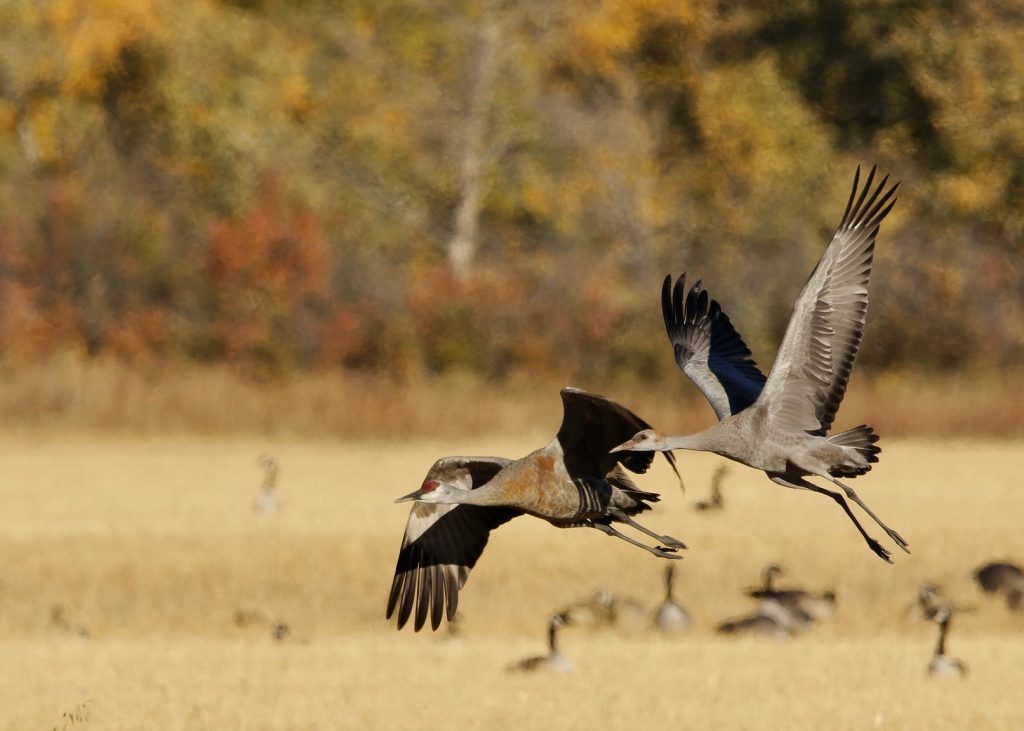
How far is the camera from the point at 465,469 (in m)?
10.7

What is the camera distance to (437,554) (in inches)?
441

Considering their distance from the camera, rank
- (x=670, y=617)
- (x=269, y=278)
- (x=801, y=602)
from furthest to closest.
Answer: (x=269, y=278), (x=801, y=602), (x=670, y=617)

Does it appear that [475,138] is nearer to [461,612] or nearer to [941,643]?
[461,612]

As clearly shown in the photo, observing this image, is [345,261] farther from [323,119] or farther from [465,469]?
[465,469]

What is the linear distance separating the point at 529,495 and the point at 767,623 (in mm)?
6951

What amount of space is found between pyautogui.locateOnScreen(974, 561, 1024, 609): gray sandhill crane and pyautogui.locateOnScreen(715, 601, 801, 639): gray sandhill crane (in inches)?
87.8

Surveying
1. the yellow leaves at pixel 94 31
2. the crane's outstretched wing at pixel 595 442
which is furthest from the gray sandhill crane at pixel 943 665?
the yellow leaves at pixel 94 31

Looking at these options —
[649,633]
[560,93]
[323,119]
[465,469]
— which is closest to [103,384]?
[323,119]

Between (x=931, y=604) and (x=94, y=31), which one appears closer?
(x=931, y=604)

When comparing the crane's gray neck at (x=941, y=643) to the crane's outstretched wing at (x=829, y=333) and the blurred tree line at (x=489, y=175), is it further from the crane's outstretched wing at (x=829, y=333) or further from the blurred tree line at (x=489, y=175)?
the blurred tree line at (x=489, y=175)

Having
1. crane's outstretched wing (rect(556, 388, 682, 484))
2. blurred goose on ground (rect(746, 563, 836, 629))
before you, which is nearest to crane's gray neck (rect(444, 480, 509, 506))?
crane's outstretched wing (rect(556, 388, 682, 484))

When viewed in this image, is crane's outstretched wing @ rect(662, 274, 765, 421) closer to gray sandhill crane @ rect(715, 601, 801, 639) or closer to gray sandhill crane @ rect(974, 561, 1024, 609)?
gray sandhill crane @ rect(715, 601, 801, 639)

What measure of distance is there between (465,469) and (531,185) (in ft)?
114

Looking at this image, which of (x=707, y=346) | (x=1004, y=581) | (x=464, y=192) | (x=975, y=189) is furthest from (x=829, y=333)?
(x=464, y=192)
